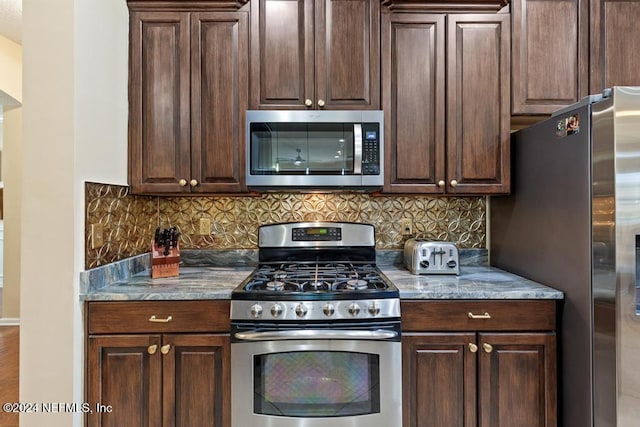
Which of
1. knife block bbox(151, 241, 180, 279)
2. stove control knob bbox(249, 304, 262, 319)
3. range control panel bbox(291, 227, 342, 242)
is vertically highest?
range control panel bbox(291, 227, 342, 242)

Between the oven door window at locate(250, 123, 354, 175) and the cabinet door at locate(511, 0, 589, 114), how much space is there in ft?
3.14

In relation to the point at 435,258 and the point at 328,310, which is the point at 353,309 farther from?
the point at 435,258

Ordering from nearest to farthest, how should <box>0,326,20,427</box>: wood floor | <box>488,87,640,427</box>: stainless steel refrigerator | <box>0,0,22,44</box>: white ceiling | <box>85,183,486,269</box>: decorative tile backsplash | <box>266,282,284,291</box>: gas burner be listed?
1. <box>488,87,640,427</box>: stainless steel refrigerator
2. <box>266,282,284,291</box>: gas burner
3. <box>0,326,20,427</box>: wood floor
4. <box>85,183,486,269</box>: decorative tile backsplash
5. <box>0,0,22,44</box>: white ceiling

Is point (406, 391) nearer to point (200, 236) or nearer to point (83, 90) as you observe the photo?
point (200, 236)

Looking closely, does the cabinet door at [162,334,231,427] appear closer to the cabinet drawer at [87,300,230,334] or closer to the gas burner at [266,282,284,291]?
the cabinet drawer at [87,300,230,334]

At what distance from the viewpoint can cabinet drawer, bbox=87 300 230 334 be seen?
5.23 ft

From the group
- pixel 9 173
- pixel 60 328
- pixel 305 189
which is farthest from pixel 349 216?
pixel 9 173

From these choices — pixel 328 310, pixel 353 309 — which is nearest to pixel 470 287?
pixel 353 309

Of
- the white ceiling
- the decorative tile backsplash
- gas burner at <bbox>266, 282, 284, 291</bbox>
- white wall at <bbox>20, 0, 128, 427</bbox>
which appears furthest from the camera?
the white ceiling

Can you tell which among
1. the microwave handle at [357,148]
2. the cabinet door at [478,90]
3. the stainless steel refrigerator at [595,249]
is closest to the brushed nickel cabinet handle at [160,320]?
the microwave handle at [357,148]

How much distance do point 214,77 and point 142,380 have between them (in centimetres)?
151

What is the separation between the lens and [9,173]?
4.06 meters

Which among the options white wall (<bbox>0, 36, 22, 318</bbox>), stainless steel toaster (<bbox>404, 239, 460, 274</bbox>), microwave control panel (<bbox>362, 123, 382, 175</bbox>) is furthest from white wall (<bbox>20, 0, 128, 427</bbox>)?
white wall (<bbox>0, 36, 22, 318</bbox>)

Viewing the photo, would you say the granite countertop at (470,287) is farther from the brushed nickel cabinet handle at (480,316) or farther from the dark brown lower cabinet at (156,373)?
the dark brown lower cabinet at (156,373)
